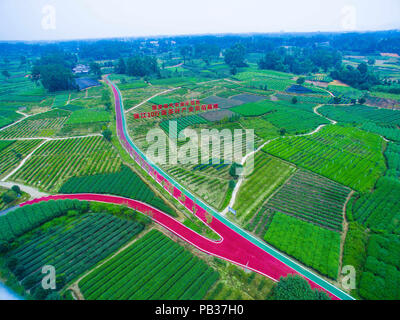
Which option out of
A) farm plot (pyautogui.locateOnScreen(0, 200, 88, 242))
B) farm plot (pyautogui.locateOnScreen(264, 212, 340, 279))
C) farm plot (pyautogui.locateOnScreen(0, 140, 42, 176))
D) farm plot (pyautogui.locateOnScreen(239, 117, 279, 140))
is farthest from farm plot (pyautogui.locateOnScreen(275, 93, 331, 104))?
farm plot (pyautogui.locateOnScreen(0, 140, 42, 176))

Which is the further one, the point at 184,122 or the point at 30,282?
the point at 184,122

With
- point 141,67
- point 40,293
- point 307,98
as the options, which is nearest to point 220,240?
point 40,293

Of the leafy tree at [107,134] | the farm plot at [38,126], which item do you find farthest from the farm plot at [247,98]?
the farm plot at [38,126]

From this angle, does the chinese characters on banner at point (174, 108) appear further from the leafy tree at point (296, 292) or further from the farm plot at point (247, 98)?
the leafy tree at point (296, 292)

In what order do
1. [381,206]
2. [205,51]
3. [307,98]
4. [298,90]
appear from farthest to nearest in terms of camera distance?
1. [205,51]
2. [298,90]
3. [307,98]
4. [381,206]

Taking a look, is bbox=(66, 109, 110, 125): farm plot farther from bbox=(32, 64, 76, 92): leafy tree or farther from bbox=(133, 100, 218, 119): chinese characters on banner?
bbox=(32, 64, 76, 92): leafy tree

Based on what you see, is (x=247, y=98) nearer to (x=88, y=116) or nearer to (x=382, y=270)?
(x=88, y=116)
